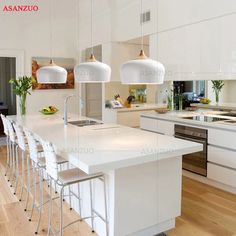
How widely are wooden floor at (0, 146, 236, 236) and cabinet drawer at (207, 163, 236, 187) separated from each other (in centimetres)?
17

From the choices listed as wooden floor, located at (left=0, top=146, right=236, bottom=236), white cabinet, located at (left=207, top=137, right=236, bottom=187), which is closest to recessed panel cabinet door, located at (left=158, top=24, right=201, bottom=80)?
white cabinet, located at (left=207, top=137, right=236, bottom=187)

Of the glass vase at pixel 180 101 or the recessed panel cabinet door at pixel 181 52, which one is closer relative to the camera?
the recessed panel cabinet door at pixel 181 52

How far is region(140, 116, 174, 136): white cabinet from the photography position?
14.8ft

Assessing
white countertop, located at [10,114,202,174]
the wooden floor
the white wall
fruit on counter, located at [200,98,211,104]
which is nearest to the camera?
white countertop, located at [10,114,202,174]

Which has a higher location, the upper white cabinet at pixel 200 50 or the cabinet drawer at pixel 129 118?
the upper white cabinet at pixel 200 50

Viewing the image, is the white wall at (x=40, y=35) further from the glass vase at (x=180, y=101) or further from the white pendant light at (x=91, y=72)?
the white pendant light at (x=91, y=72)

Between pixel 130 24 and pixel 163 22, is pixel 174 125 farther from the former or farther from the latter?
pixel 130 24

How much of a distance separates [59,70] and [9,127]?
1.09 m

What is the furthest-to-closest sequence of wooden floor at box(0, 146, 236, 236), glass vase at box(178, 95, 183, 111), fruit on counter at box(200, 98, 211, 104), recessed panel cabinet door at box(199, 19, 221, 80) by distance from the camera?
glass vase at box(178, 95, 183, 111) → fruit on counter at box(200, 98, 211, 104) → recessed panel cabinet door at box(199, 19, 221, 80) → wooden floor at box(0, 146, 236, 236)

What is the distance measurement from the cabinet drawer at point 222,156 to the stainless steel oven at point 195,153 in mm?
101

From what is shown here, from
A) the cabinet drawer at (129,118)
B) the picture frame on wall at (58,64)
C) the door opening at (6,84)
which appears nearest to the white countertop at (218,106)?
the cabinet drawer at (129,118)

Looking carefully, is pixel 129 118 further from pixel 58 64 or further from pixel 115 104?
pixel 58 64

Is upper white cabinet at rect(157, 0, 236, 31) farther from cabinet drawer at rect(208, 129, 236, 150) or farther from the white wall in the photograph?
the white wall

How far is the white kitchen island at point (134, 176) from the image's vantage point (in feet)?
7.35
